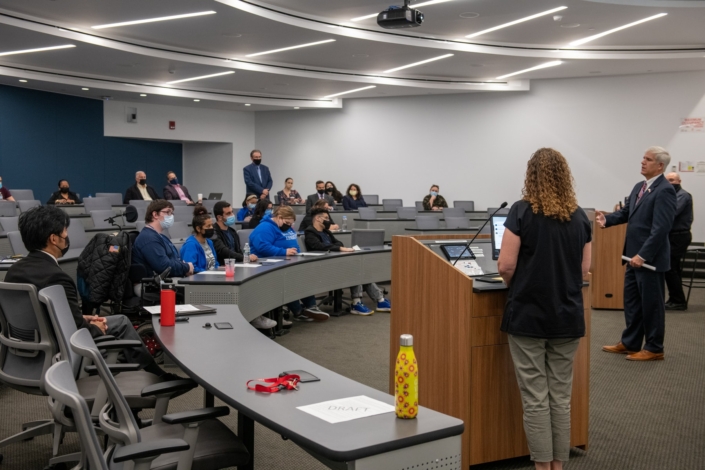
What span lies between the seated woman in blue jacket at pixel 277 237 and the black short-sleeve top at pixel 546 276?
4.45 metres

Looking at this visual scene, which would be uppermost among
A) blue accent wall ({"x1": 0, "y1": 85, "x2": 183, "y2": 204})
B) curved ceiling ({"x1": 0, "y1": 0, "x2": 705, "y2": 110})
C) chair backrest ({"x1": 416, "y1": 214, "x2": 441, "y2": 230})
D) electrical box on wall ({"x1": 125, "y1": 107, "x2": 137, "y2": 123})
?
curved ceiling ({"x1": 0, "y1": 0, "x2": 705, "y2": 110})

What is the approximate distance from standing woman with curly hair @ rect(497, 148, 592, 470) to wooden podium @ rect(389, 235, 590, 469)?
8.2 inches

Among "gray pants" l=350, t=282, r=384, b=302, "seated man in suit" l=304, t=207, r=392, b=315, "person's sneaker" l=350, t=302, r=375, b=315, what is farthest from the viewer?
"gray pants" l=350, t=282, r=384, b=302

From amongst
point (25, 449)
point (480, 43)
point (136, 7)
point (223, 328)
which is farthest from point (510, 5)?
point (25, 449)

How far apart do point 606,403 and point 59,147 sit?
52.7 ft

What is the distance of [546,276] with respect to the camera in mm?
3168

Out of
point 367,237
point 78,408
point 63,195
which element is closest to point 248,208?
point 367,237

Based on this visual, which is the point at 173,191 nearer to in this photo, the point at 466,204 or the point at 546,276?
the point at 466,204

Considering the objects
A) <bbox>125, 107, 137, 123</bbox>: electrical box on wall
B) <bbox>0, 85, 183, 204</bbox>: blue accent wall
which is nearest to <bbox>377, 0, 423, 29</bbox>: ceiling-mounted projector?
<bbox>0, 85, 183, 204</bbox>: blue accent wall

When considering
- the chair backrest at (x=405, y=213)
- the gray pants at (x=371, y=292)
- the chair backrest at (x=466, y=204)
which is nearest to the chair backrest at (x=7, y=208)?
the gray pants at (x=371, y=292)

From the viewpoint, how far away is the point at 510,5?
32.8 ft

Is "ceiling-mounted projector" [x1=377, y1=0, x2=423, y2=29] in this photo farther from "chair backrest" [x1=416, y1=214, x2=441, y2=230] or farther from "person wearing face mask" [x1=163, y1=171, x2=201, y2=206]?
"person wearing face mask" [x1=163, y1=171, x2=201, y2=206]

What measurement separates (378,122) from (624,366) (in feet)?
44.4

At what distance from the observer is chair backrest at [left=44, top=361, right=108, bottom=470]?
1643mm
